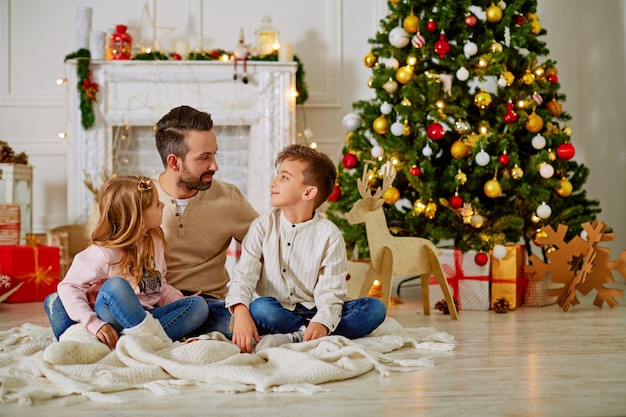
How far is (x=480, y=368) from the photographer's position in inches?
79.3

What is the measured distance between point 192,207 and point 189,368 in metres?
0.82

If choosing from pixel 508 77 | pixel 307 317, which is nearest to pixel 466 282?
pixel 508 77

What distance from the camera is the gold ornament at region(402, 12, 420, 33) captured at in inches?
144

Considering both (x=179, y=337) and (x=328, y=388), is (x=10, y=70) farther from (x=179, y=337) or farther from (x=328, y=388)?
(x=328, y=388)

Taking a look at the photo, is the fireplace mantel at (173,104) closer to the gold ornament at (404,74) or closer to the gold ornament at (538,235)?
the gold ornament at (404,74)

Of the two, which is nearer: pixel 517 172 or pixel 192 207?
pixel 192 207

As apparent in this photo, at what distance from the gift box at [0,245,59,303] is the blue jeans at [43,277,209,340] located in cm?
140

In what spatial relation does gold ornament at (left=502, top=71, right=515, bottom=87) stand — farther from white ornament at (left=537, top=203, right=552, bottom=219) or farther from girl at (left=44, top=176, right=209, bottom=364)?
girl at (left=44, top=176, right=209, bottom=364)

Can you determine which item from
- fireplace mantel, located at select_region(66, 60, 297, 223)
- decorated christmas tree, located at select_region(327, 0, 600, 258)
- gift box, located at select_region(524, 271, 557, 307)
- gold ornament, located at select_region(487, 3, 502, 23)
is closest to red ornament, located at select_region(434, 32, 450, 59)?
decorated christmas tree, located at select_region(327, 0, 600, 258)

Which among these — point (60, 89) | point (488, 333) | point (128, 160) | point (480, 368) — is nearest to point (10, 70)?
point (60, 89)

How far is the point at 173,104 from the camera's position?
4816 millimetres

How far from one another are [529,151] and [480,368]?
6.25ft

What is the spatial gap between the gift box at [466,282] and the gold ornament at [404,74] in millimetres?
893

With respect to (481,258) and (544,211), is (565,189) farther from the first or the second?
(481,258)
